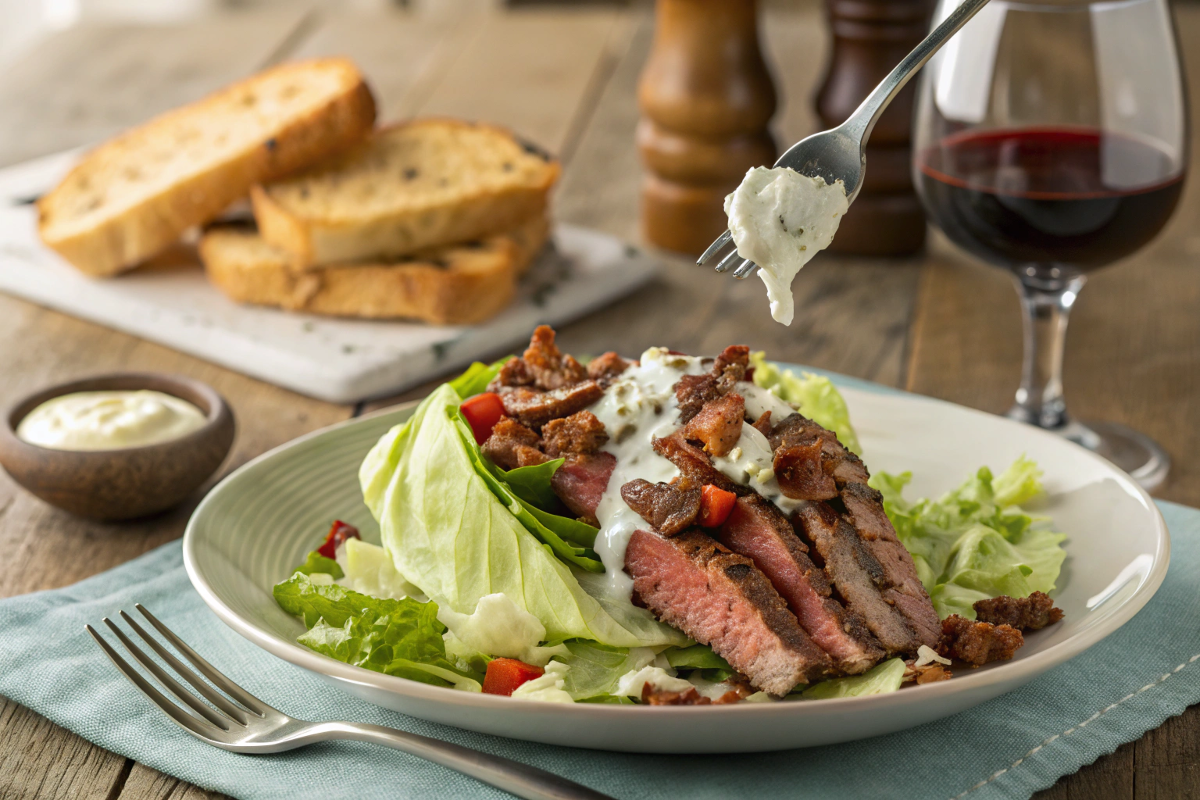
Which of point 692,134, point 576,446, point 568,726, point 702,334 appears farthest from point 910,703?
point 692,134

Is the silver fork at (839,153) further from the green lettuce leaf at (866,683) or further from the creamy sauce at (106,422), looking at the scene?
the creamy sauce at (106,422)

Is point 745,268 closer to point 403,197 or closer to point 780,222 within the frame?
point 780,222

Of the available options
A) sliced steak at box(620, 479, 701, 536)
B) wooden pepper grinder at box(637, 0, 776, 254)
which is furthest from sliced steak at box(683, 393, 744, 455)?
wooden pepper grinder at box(637, 0, 776, 254)

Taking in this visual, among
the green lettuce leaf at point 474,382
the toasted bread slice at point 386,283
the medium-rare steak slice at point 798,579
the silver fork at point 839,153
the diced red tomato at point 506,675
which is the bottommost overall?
the toasted bread slice at point 386,283

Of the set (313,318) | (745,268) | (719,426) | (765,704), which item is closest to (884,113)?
(313,318)

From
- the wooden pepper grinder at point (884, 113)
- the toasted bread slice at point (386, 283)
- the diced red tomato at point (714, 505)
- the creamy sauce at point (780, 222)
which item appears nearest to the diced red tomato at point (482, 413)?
the diced red tomato at point (714, 505)

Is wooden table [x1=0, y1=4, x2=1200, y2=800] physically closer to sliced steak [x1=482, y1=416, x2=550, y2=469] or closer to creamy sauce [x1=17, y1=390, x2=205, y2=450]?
creamy sauce [x1=17, y1=390, x2=205, y2=450]

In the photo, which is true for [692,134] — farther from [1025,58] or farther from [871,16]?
[1025,58]
